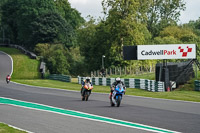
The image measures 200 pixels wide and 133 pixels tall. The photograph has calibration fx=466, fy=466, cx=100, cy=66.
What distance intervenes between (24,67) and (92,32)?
2178 centimetres

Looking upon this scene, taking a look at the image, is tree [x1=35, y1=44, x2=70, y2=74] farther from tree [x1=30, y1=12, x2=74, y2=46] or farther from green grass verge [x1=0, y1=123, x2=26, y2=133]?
green grass verge [x1=0, y1=123, x2=26, y2=133]

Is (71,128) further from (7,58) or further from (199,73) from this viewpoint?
(7,58)

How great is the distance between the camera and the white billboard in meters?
42.7

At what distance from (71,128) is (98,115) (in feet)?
14.1

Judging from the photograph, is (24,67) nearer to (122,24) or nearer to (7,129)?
(122,24)

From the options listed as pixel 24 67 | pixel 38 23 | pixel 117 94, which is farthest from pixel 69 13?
pixel 117 94

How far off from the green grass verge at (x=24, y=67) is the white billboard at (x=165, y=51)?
31.6 meters

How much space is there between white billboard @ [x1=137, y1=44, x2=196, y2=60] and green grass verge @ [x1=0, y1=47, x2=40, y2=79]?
31579 mm

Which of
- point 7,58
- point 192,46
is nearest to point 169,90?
point 192,46

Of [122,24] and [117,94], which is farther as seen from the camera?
[122,24]

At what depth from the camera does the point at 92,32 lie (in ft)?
313

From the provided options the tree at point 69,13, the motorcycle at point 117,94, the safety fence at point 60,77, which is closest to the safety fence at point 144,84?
the safety fence at point 60,77

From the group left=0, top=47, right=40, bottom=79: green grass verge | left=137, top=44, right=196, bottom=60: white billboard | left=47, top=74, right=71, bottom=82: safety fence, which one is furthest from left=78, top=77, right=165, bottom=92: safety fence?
left=0, top=47, right=40, bottom=79: green grass verge

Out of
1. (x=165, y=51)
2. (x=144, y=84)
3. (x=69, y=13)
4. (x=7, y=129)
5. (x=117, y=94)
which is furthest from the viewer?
(x=69, y=13)
